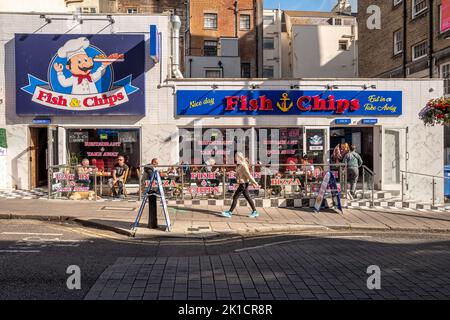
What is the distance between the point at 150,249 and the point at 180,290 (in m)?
3.09

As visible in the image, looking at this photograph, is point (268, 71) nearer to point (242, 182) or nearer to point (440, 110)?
point (440, 110)

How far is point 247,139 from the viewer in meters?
17.1

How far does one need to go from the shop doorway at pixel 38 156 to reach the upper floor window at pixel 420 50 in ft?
66.6

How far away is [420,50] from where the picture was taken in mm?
26969

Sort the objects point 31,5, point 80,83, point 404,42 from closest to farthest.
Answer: point 80,83
point 31,5
point 404,42

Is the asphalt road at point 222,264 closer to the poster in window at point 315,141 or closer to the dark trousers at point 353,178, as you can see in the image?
the dark trousers at point 353,178

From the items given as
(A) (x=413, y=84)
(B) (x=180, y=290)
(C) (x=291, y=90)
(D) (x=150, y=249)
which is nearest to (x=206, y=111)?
(C) (x=291, y=90)

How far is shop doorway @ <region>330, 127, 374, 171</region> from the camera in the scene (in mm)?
18922

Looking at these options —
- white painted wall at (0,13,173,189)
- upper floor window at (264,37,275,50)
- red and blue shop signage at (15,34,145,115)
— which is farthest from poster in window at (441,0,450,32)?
upper floor window at (264,37,275,50)

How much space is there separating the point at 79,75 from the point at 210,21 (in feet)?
99.1

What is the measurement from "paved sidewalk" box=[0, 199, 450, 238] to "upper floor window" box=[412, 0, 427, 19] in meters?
16.5

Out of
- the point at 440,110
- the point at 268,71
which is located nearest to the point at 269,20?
the point at 268,71
